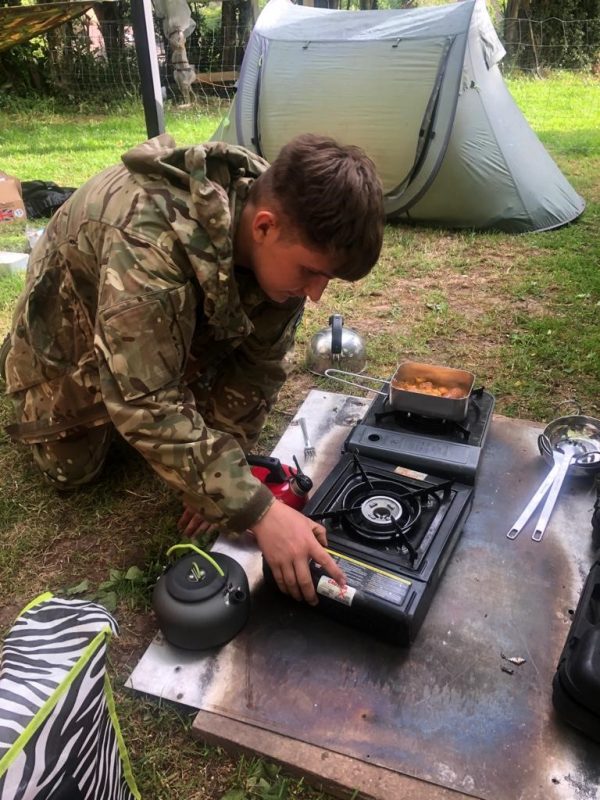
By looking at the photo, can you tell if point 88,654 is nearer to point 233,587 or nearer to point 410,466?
point 233,587

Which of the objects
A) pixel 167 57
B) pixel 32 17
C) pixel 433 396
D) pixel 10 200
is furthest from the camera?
pixel 167 57

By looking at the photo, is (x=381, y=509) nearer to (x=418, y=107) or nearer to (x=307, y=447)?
(x=307, y=447)

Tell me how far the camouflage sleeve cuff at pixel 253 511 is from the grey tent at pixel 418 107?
3856mm

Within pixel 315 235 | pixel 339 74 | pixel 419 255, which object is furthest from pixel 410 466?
pixel 339 74

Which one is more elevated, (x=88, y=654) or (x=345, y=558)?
(x=88, y=654)

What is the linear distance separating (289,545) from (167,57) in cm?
1014

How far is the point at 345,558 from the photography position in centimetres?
162

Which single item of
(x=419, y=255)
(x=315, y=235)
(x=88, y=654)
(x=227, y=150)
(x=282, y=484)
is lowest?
(x=419, y=255)

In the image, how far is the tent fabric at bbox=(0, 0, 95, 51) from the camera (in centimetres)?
532

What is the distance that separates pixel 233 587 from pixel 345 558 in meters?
0.29

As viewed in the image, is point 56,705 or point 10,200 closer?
point 56,705

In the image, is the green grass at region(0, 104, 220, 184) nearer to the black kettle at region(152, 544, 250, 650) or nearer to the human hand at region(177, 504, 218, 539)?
the human hand at region(177, 504, 218, 539)

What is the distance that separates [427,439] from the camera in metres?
2.04

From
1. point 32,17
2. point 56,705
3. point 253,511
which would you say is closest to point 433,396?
point 253,511
